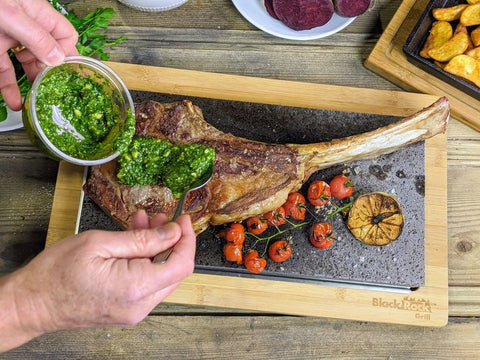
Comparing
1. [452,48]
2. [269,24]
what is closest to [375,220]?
[452,48]

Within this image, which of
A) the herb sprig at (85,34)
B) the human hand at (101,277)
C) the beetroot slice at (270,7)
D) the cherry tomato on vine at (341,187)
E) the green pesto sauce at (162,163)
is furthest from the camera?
the beetroot slice at (270,7)

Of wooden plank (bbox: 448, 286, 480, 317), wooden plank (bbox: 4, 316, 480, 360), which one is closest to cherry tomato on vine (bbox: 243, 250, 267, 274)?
wooden plank (bbox: 4, 316, 480, 360)

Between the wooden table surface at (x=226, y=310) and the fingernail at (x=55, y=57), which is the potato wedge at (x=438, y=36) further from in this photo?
the fingernail at (x=55, y=57)

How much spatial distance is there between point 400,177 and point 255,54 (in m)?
1.16

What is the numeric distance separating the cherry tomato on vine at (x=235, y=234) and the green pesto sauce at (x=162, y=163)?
0.39 m

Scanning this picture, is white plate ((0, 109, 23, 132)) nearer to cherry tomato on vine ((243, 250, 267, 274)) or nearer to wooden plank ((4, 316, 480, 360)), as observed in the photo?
wooden plank ((4, 316, 480, 360))

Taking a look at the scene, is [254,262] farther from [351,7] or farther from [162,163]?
[351,7]

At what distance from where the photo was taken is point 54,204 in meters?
2.91

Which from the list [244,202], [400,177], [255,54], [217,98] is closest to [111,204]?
[244,202]

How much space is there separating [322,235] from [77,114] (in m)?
1.39

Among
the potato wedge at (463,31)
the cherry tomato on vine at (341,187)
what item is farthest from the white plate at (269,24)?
the cherry tomato on vine at (341,187)

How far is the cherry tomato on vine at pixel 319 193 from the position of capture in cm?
287

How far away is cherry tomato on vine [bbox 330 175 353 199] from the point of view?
2.90 m

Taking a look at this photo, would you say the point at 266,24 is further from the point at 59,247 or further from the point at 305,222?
the point at 59,247
